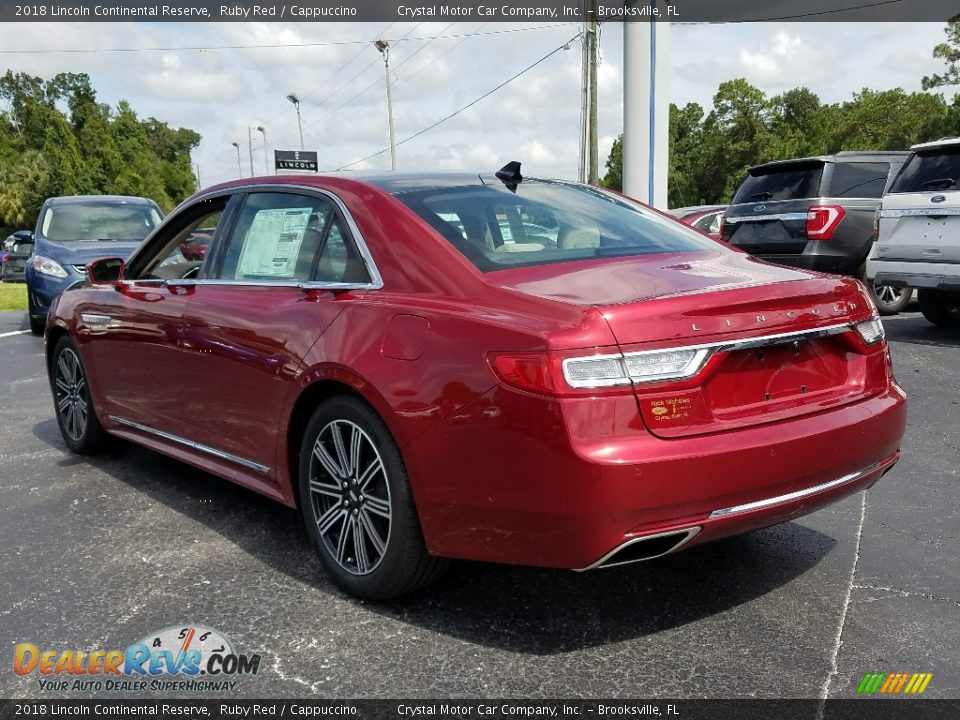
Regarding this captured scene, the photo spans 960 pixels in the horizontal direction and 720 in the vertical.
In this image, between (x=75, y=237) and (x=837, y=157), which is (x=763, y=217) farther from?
(x=75, y=237)

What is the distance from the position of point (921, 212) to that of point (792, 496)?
7.07 m

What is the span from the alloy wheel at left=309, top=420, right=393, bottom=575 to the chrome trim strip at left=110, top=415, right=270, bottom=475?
40 centimetres

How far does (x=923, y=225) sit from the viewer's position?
8.91m

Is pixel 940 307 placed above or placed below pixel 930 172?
below

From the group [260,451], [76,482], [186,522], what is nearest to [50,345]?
[76,482]

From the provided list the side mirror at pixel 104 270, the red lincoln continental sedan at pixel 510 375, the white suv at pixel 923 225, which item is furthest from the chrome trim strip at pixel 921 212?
the side mirror at pixel 104 270

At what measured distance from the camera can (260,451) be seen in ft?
12.5

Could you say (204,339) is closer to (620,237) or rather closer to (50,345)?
(620,237)

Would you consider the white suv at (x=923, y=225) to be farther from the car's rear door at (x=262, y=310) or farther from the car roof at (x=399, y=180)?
the car's rear door at (x=262, y=310)

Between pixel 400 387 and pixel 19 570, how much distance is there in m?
1.95

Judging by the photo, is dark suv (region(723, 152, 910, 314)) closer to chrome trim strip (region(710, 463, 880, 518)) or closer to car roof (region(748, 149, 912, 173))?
car roof (region(748, 149, 912, 173))

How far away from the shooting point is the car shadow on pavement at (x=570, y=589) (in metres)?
3.13

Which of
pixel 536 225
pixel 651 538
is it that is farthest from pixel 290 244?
pixel 651 538

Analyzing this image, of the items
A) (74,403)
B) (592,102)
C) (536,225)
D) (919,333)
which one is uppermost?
(592,102)
